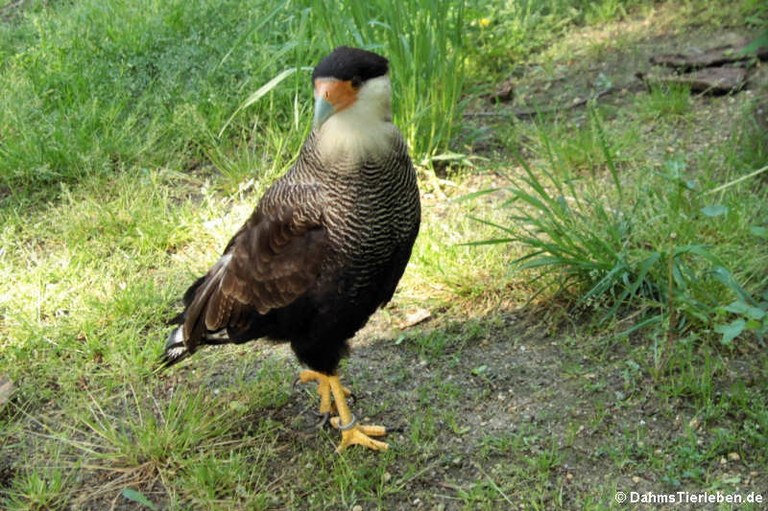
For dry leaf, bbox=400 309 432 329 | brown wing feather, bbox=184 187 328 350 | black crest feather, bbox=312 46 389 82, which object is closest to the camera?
black crest feather, bbox=312 46 389 82

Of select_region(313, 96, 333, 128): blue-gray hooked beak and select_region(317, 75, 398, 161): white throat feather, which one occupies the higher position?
select_region(313, 96, 333, 128): blue-gray hooked beak

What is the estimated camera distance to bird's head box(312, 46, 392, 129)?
8.51 ft

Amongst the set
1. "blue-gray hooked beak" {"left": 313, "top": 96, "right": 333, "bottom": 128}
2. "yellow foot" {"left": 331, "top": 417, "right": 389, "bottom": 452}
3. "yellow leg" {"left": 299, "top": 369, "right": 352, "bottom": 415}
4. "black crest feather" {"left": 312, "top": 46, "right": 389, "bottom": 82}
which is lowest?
"yellow foot" {"left": 331, "top": 417, "right": 389, "bottom": 452}

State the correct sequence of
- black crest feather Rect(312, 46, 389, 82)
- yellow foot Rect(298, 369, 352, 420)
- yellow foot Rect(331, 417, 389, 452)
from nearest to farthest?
1. black crest feather Rect(312, 46, 389, 82)
2. yellow foot Rect(331, 417, 389, 452)
3. yellow foot Rect(298, 369, 352, 420)

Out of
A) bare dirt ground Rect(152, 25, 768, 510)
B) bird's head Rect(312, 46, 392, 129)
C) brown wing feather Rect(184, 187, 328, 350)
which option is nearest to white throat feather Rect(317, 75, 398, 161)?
bird's head Rect(312, 46, 392, 129)

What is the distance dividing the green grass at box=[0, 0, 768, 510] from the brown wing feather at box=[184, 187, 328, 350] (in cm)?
40

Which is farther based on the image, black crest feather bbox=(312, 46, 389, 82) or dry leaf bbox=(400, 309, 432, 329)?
dry leaf bbox=(400, 309, 432, 329)

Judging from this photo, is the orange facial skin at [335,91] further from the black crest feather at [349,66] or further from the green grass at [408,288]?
the green grass at [408,288]

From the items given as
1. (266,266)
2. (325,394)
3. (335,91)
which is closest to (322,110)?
(335,91)

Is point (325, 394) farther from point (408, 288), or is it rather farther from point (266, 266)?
point (408, 288)

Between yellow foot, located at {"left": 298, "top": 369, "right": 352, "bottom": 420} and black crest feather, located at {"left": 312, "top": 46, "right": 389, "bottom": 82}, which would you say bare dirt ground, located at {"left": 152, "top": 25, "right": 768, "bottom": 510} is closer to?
yellow foot, located at {"left": 298, "top": 369, "right": 352, "bottom": 420}

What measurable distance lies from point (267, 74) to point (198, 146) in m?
0.66

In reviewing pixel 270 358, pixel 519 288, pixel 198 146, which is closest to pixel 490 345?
pixel 519 288

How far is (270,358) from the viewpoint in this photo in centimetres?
363
